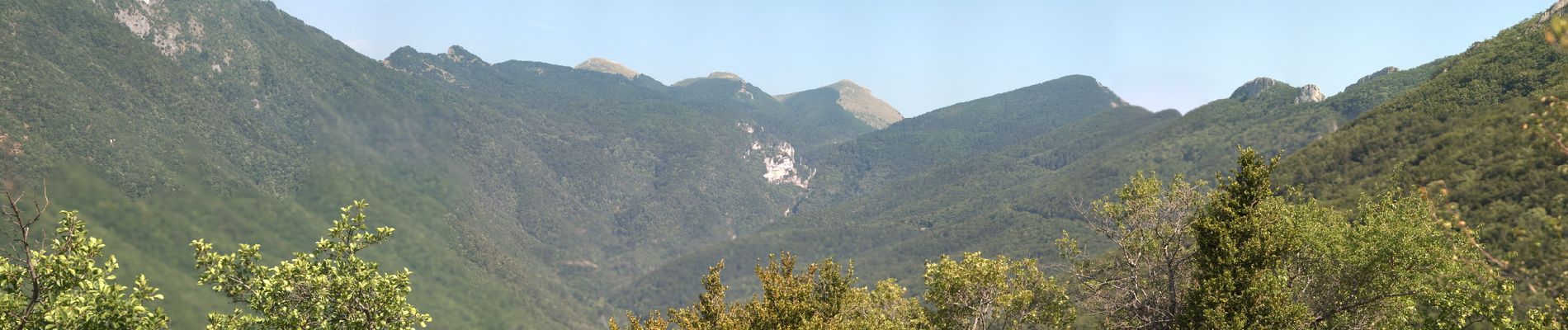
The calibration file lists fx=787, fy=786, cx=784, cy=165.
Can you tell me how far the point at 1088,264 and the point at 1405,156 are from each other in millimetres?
130431

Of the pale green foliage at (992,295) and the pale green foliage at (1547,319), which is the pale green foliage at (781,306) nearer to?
the pale green foliage at (992,295)

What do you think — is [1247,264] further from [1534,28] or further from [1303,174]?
[1534,28]

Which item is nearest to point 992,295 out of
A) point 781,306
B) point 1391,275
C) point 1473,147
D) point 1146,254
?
point 1146,254

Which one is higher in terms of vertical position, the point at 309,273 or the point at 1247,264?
the point at 309,273

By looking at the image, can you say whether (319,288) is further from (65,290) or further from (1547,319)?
(1547,319)

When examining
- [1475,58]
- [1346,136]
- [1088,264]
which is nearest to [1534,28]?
[1475,58]

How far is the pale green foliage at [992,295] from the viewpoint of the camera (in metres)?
45.5

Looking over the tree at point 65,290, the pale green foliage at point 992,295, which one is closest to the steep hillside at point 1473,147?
the pale green foliage at point 992,295

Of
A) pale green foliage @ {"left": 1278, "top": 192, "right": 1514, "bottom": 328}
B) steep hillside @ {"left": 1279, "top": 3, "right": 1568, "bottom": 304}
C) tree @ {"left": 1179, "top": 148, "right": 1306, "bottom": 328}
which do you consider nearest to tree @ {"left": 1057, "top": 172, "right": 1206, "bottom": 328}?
tree @ {"left": 1179, "top": 148, "right": 1306, "bottom": 328}

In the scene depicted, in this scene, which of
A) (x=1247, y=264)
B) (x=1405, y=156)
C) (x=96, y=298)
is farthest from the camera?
(x=1405, y=156)

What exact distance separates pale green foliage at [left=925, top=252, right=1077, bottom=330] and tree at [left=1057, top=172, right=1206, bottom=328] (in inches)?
80.2

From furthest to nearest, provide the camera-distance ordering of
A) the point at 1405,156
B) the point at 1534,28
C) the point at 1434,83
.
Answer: the point at 1434,83 → the point at 1534,28 → the point at 1405,156

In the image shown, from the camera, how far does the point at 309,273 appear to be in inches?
1027

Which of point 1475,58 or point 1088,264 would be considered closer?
point 1088,264
